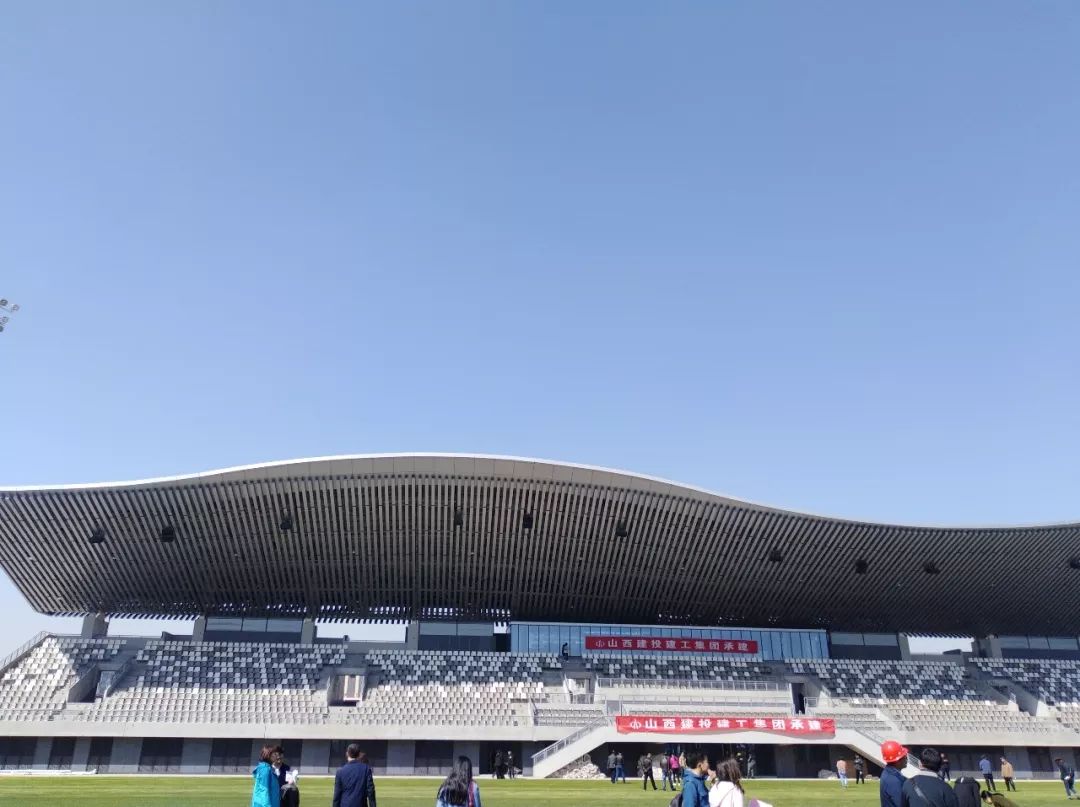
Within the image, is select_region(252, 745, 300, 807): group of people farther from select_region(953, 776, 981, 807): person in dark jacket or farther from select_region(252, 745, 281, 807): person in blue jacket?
select_region(953, 776, 981, 807): person in dark jacket

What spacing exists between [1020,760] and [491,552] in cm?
3051

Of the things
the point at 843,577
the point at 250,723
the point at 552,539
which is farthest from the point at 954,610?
the point at 250,723

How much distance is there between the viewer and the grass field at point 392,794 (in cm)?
2023

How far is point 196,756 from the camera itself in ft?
121

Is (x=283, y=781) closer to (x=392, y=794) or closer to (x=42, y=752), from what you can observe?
(x=392, y=794)

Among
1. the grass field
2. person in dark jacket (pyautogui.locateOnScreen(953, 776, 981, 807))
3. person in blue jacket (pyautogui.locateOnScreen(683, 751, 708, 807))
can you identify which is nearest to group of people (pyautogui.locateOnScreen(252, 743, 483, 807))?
person in blue jacket (pyautogui.locateOnScreen(683, 751, 708, 807))

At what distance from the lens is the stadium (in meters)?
37.2

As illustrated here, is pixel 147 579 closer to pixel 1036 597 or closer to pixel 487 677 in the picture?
pixel 487 677

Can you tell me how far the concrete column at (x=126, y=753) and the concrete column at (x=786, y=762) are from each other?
3032 cm

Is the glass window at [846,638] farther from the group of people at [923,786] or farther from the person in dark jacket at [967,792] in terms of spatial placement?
the person in dark jacket at [967,792]

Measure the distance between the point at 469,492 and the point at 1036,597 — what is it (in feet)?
123

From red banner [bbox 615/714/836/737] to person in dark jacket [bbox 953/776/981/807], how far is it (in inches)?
1213

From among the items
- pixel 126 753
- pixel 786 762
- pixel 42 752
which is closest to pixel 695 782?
pixel 786 762

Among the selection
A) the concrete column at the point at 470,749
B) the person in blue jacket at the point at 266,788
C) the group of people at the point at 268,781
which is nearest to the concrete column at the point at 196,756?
the concrete column at the point at 470,749
